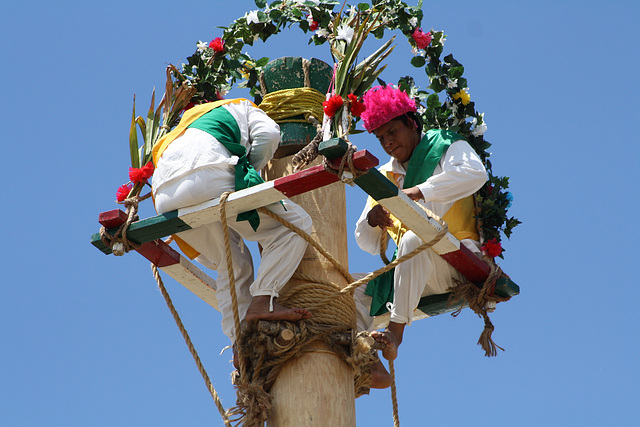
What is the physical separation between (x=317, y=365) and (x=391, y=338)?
68 centimetres

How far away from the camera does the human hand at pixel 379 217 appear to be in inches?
259

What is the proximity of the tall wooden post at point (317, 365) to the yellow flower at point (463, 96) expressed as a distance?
1077mm

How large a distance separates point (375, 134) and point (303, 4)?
43.1 inches

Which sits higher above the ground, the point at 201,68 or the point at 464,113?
the point at 201,68

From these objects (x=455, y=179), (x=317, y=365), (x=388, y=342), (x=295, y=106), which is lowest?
(x=317, y=365)

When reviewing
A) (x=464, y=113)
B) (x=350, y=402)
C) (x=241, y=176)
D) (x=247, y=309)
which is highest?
(x=464, y=113)

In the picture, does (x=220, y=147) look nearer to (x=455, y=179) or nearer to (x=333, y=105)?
(x=333, y=105)

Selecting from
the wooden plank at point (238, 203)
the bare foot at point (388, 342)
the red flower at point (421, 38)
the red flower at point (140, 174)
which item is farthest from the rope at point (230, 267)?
the red flower at point (421, 38)

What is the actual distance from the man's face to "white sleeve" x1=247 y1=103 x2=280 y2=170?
0.88 metres

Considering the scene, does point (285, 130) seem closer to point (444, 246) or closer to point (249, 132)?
point (249, 132)

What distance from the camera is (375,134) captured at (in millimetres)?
6754

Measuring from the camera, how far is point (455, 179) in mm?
6195

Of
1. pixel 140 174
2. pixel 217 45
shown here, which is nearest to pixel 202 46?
pixel 217 45

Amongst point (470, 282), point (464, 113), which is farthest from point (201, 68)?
point (470, 282)
